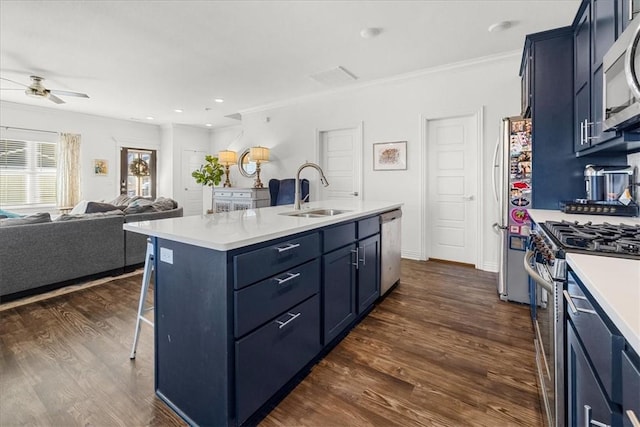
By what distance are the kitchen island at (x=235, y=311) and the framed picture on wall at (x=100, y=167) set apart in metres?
6.60

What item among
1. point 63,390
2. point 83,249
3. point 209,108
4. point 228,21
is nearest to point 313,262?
point 63,390

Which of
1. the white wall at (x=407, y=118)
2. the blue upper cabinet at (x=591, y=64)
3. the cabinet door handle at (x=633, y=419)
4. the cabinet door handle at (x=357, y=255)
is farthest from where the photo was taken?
the white wall at (x=407, y=118)

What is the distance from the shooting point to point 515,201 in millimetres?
2713

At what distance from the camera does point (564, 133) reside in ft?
7.66

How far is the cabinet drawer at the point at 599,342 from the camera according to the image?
0.62 metres

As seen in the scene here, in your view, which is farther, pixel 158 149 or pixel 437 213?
pixel 158 149

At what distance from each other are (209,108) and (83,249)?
12.8ft

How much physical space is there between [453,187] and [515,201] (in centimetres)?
147

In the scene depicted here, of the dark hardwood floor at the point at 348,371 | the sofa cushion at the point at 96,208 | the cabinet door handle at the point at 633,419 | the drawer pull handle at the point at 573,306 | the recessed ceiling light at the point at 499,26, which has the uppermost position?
the recessed ceiling light at the point at 499,26

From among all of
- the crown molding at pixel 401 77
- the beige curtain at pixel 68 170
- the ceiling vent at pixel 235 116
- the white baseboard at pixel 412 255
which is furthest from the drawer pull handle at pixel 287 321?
the beige curtain at pixel 68 170

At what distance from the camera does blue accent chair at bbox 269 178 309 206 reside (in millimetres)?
5465

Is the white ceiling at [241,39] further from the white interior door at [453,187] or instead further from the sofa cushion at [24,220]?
the sofa cushion at [24,220]

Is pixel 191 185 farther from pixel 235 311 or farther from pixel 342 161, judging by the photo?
pixel 235 311

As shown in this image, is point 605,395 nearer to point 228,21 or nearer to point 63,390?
point 63,390
